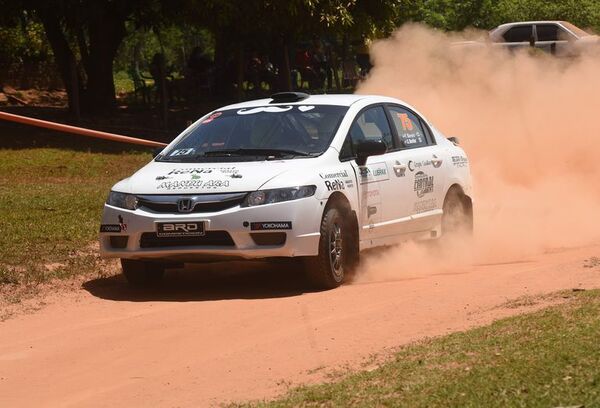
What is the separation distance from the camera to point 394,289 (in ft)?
35.6

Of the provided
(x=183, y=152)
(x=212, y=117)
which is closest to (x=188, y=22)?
(x=212, y=117)

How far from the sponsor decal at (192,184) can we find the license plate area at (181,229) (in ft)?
0.98

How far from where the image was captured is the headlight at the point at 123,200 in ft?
35.9

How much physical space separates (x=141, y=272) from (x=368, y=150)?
7.06 ft

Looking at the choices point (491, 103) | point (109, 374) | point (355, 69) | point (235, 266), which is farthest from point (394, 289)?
point (355, 69)

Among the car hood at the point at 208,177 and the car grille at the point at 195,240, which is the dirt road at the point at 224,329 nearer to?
the car grille at the point at 195,240

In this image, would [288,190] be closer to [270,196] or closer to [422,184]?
[270,196]

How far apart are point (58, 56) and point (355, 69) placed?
36.7 feet

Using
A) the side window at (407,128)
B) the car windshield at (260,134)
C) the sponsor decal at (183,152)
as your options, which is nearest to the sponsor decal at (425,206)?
the side window at (407,128)

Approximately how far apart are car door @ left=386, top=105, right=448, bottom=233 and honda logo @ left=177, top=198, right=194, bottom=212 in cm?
204

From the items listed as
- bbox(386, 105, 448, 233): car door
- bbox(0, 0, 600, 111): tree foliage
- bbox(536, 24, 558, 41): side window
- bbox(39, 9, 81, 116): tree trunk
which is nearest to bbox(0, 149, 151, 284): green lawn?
bbox(386, 105, 448, 233): car door

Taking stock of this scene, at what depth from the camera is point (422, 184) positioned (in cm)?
1249

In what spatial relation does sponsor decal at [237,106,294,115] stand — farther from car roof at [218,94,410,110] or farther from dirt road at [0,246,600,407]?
dirt road at [0,246,600,407]

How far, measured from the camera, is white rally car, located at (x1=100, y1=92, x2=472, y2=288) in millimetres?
10641
